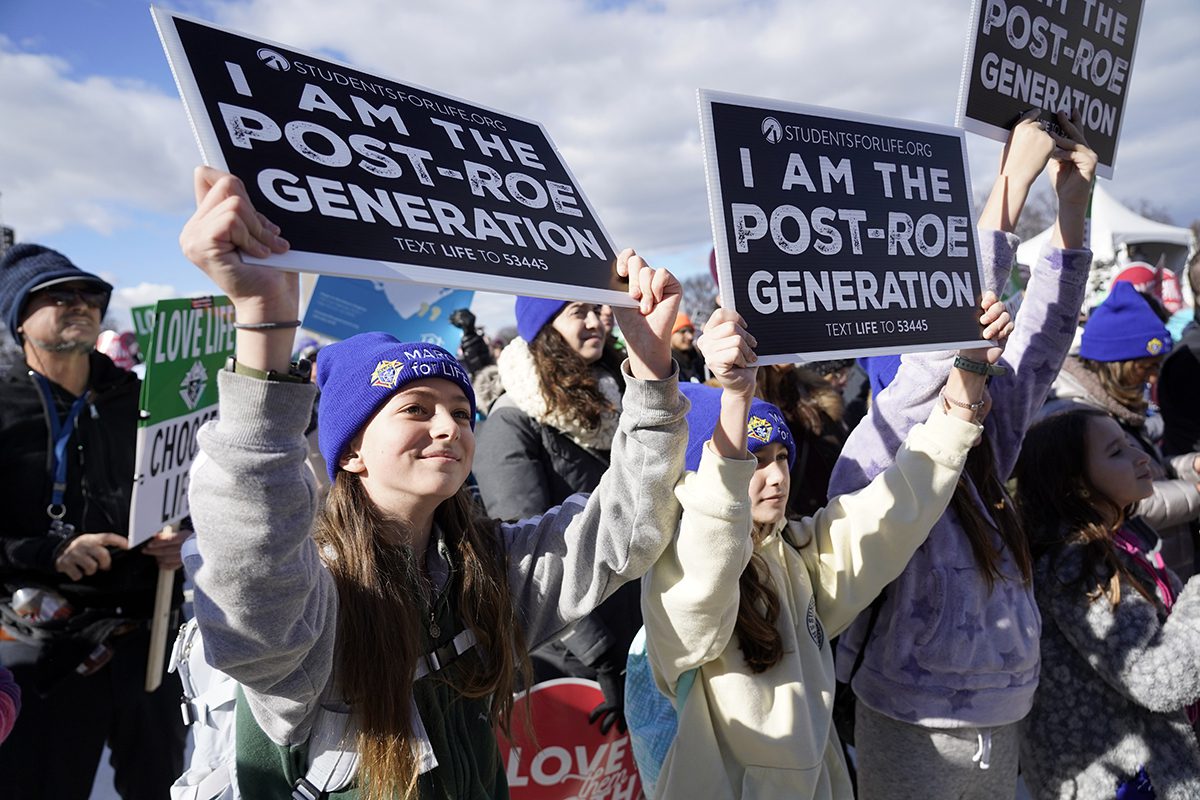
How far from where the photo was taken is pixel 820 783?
217 cm

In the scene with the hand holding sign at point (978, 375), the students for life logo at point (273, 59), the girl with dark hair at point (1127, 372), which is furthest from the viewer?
the girl with dark hair at point (1127, 372)

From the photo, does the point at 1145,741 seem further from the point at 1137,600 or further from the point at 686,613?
the point at 686,613

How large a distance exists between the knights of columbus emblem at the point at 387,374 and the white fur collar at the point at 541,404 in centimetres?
147

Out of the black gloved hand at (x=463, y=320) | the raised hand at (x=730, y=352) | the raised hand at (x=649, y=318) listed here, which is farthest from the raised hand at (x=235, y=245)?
the black gloved hand at (x=463, y=320)

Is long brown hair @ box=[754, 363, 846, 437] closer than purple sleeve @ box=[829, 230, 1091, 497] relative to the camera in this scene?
No

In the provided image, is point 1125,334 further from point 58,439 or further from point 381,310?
point 381,310

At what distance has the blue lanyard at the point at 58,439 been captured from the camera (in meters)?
3.24

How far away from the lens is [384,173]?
5.25 feet

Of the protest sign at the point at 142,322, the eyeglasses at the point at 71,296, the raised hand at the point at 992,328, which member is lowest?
the raised hand at the point at 992,328

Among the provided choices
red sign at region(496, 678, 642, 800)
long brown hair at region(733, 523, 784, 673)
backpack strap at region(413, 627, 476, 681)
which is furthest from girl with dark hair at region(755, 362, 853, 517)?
backpack strap at region(413, 627, 476, 681)

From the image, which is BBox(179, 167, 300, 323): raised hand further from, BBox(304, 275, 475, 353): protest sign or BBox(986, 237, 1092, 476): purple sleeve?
BBox(304, 275, 475, 353): protest sign

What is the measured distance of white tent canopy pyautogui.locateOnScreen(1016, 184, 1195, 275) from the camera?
1631 centimetres

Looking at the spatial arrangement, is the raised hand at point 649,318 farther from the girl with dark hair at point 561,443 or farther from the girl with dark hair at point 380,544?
the girl with dark hair at point 561,443

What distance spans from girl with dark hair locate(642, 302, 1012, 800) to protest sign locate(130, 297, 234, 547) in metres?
1.89
